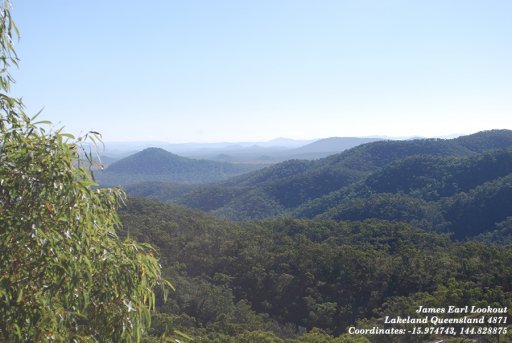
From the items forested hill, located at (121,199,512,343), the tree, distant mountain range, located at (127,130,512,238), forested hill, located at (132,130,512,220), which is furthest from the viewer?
forested hill, located at (132,130,512,220)

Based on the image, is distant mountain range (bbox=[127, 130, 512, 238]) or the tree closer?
the tree

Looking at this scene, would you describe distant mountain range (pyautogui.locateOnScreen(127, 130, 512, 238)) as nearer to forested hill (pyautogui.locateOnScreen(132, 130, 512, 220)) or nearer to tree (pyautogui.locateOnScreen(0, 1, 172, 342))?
forested hill (pyautogui.locateOnScreen(132, 130, 512, 220))

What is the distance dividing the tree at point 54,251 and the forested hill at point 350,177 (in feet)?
338

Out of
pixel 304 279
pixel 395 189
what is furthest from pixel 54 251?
pixel 395 189

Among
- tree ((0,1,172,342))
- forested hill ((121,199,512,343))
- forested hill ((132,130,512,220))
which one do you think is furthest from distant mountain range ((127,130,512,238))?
tree ((0,1,172,342))

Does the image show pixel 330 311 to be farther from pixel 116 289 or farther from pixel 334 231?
pixel 116 289

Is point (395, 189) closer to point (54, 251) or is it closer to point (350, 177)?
point (350, 177)

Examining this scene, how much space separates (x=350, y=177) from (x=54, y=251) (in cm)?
13973

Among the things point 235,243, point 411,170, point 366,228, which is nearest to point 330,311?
point 235,243

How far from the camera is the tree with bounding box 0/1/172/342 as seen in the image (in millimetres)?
3387

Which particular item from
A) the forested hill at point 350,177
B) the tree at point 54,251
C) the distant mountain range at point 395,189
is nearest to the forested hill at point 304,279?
the tree at point 54,251

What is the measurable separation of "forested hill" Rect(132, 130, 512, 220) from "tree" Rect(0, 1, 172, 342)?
338 ft

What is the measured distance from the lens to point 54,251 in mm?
3449

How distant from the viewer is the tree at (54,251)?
3387mm
